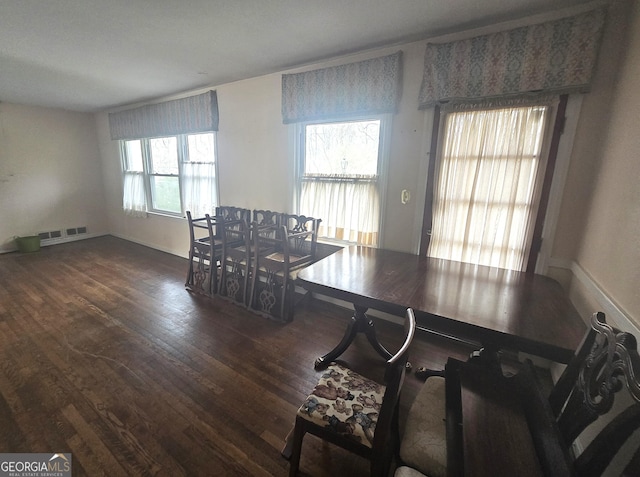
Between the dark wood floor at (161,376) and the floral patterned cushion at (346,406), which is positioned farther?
the dark wood floor at (161,376)

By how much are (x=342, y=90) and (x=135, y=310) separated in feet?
9.70

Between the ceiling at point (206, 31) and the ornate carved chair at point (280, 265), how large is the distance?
156 cm

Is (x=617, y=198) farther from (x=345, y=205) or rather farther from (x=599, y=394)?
(x=345, y=205)

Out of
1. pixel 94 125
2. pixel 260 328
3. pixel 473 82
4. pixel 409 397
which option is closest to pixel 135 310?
pixel 260 328

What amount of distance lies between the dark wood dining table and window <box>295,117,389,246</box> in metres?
0.58

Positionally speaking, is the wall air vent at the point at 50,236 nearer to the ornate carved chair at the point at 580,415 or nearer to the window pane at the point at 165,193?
the window pane at the point at 165,193

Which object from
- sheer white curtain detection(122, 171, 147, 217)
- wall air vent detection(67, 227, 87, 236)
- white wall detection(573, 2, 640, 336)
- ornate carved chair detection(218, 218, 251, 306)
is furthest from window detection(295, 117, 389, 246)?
wall air vent detection(67, 227, 87, 236)

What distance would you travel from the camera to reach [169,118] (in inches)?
156

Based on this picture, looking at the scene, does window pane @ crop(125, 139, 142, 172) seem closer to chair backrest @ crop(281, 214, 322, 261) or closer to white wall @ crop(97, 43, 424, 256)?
white wall @ crop(97, 43, 424, 256)

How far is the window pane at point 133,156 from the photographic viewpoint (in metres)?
4.89

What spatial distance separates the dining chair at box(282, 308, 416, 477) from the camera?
941mm

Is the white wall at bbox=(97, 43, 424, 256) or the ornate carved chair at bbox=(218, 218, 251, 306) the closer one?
the white wall at bbox=(97, 43, 424, 256)

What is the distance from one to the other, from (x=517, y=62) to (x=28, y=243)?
6.79 m

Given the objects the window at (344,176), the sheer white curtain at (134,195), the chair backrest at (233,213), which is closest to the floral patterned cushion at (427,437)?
the window at (344,176)
